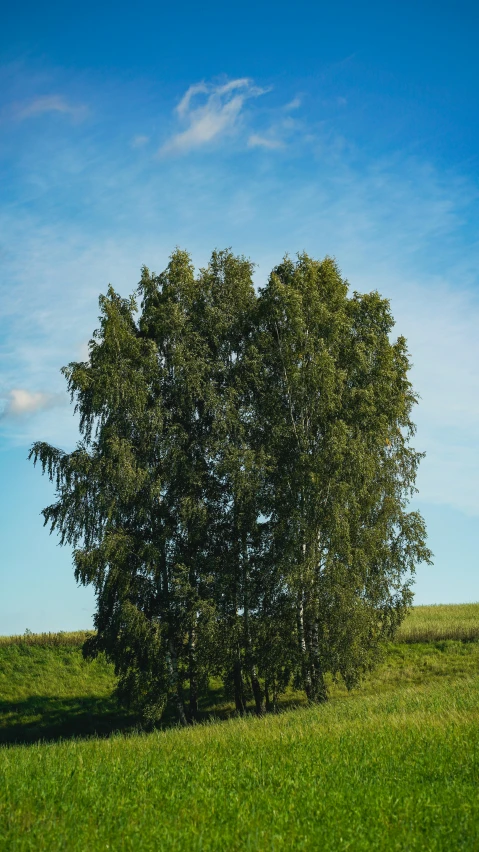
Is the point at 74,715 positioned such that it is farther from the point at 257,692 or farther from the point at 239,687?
the point at 257,692

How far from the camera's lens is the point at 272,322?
93.0 ft

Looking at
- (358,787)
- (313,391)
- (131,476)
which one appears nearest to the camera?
(358,787)

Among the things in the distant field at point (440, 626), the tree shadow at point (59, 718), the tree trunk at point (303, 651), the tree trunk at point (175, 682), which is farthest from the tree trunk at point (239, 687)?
the distant field at point (440, 626)

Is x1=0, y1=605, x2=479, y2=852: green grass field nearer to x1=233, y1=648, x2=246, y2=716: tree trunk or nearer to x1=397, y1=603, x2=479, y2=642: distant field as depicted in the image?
x1=233, y1=648, x2=246, y2=716: tree trunk

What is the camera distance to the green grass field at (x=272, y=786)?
29.3 ft

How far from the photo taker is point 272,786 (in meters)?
11.1

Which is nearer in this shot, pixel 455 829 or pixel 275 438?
pixel 455 829

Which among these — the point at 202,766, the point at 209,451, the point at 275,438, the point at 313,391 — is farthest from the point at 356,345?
the point at 202,766

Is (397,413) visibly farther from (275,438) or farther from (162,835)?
(162,835)

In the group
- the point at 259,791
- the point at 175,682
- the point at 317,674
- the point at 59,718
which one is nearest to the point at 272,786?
the point at 259,791

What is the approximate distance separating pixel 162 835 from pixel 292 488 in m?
17.8

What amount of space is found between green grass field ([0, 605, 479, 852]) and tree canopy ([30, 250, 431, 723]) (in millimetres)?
6079

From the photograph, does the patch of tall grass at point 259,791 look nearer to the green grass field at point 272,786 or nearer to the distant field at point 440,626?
the green grass field at point 272,786

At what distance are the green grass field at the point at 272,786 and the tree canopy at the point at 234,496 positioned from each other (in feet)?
19.9
